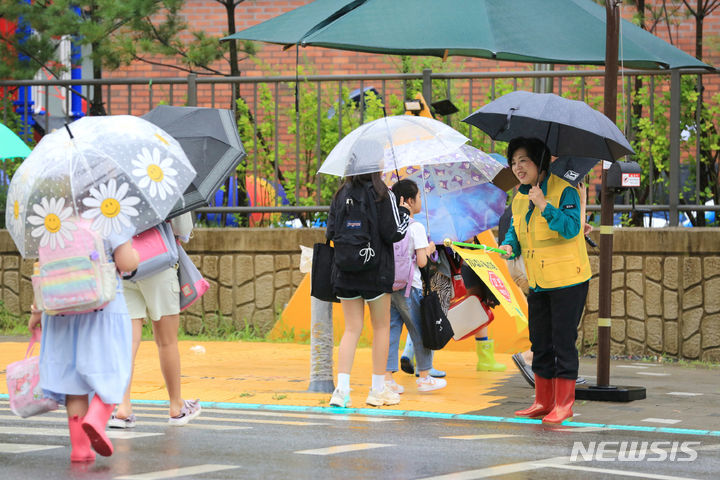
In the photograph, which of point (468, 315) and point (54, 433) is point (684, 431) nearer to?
point (468, 315)

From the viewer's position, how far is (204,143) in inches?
292

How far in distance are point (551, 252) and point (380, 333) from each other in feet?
4.21

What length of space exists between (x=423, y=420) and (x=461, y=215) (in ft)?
7.77

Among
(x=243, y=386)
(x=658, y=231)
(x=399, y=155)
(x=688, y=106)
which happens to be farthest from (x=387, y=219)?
(x=688, y=106)

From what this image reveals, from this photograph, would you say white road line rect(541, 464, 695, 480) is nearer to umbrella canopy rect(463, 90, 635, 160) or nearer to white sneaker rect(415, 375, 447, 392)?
umbrella canopy rect(463, 90, 635, 160)

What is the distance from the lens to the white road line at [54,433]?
6.72 m

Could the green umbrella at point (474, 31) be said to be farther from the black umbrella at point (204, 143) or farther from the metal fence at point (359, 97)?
the black umbrella at point (204, 143)

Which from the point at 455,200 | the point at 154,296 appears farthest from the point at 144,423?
the point at 455,200

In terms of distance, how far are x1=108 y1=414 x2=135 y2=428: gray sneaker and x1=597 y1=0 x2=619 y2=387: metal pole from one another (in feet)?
10.7

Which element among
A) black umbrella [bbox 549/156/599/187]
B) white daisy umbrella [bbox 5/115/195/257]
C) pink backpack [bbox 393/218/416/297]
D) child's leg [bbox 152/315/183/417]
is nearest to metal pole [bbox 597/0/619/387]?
black umbrella [bbox 549/156/599/187]

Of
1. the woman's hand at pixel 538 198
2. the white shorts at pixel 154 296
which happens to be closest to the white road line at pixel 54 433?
the white shorts at pixel 154 296

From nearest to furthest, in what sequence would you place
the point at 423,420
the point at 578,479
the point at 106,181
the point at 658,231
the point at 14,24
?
the point at 578,479 < the point at 106,181 < the point at 423,420 < the point at 658,231 < the point at 14,24

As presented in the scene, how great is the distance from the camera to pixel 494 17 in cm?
1011

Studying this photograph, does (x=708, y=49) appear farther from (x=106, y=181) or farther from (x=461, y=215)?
(x=106, y=181)
